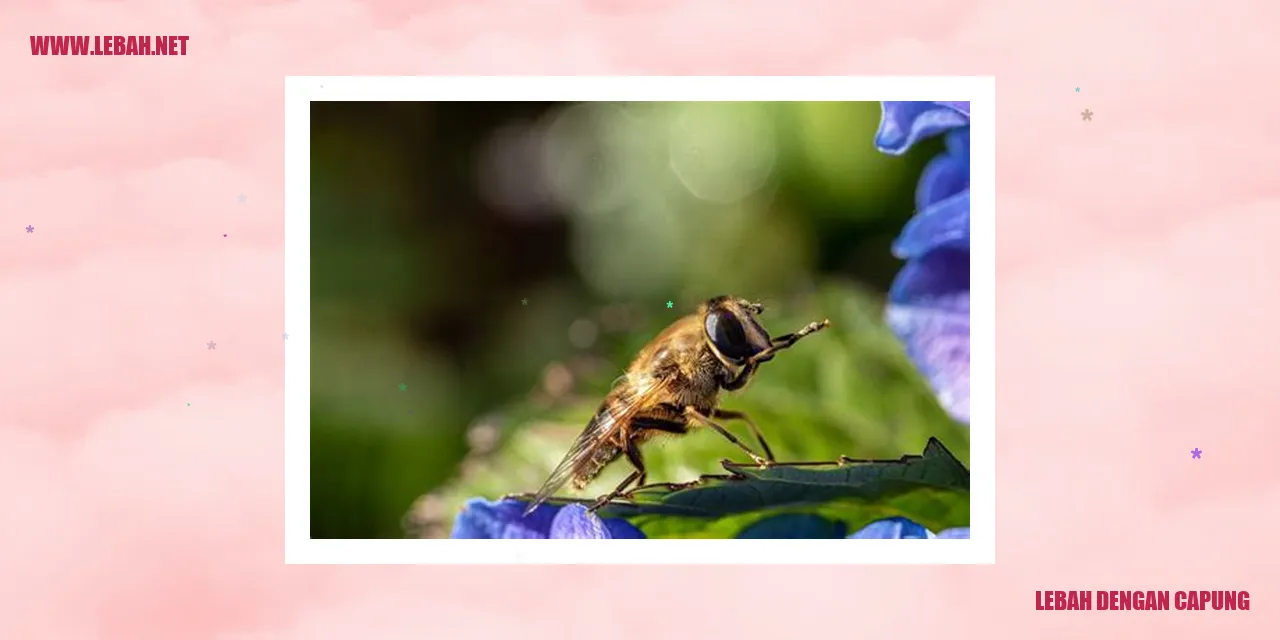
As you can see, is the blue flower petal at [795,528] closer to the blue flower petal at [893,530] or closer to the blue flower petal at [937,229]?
the blue flower petal at [893,530]

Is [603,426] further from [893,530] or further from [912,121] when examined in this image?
[912,121]

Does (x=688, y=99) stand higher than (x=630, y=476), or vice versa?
(x=688, y=99)

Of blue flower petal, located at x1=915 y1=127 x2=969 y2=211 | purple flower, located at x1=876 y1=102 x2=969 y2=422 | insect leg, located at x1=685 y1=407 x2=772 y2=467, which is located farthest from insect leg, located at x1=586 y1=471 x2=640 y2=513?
blue flower petal, located at x1=915 y1=127 x2=969 y2=211

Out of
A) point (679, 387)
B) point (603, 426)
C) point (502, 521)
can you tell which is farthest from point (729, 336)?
point (502, 521)

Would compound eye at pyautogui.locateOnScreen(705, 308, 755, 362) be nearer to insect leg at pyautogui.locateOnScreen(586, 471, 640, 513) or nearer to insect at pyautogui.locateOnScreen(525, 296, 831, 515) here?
insect at pyautogui.locateOnScreen(525, 296, 831, 515)
